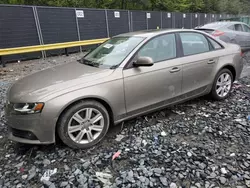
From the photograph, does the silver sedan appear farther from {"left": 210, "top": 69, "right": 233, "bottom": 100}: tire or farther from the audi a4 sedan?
the audi a4 sedan

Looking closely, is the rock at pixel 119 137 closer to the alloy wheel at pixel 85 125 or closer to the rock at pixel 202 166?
the alloy wheel at pixel 85 125

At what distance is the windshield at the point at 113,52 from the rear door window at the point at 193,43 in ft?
2.80

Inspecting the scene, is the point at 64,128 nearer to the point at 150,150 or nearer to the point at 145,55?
the point at 150,150

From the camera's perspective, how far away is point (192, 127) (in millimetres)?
3203

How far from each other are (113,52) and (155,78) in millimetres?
830

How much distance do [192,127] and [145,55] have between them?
138 centimetres

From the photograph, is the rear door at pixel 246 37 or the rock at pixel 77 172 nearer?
the rock at pixel 77 172

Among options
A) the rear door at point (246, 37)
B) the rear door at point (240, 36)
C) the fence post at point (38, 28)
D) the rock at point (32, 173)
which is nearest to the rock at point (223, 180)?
the rock at point (32, 173)

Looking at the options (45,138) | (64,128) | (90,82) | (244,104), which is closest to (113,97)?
(90,82)

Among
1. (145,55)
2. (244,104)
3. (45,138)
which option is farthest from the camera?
(244,104)

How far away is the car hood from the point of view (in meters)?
2.47

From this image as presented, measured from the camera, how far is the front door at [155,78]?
2.94 metres

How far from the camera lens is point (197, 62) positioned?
3551 millimetres

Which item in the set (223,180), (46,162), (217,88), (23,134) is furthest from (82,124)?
(217,88)
